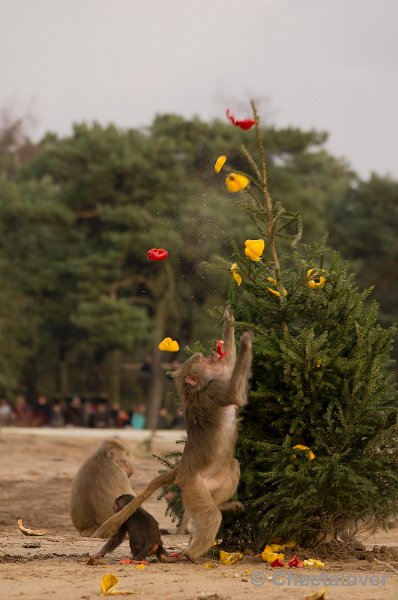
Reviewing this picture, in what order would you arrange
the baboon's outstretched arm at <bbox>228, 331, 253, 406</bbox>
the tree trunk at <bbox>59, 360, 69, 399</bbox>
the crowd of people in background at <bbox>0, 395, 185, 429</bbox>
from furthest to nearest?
the tree trunk at <bbox>59, 360, 69, 399</bbox> < the crowd of people in background at <bbox>0, 395, 185, 429</bbox> < the baboon's outstretched arm at <bbox>228, 331, 253, 406</bbox>

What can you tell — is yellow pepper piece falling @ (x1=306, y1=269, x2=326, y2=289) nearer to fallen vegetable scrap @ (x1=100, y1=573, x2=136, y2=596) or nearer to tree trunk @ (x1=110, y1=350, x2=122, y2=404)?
fallen vegetable scrap @ (x1=100, y1=573, x2=136, y2=596)

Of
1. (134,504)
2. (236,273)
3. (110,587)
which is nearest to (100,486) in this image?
(134,504)

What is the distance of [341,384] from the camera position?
9289 mm

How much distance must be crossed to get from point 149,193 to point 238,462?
33.4 meters

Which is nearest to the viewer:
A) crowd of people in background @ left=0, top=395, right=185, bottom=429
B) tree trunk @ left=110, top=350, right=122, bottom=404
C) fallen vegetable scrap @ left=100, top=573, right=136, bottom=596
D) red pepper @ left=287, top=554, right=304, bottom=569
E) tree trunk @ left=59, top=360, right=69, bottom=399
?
fallen vegetable scrap @ left=100, top=573, right=136, bottom=596

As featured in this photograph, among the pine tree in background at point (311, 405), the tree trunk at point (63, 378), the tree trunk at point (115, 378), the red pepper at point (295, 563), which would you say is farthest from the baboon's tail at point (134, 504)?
the tree trunk at point (63, 378)

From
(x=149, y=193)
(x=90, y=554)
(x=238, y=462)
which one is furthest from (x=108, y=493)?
(x=149, y=193)

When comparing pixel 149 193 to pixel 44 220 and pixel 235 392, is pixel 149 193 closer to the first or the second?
pixel 44 220

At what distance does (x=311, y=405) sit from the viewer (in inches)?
367

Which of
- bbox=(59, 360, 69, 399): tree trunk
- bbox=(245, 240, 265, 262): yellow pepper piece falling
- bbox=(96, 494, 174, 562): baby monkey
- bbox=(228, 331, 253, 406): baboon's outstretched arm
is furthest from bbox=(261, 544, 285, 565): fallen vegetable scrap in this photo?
bbox=(59, 360, 69, 399): tree trunk

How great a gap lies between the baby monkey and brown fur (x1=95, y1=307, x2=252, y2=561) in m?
0.41

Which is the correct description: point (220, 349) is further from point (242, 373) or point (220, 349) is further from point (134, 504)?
point (134, 504)

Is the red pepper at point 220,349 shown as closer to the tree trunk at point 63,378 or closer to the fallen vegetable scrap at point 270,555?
the fallen vegetable scrap at point 270,555

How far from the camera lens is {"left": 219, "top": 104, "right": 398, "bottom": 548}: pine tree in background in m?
9.12
